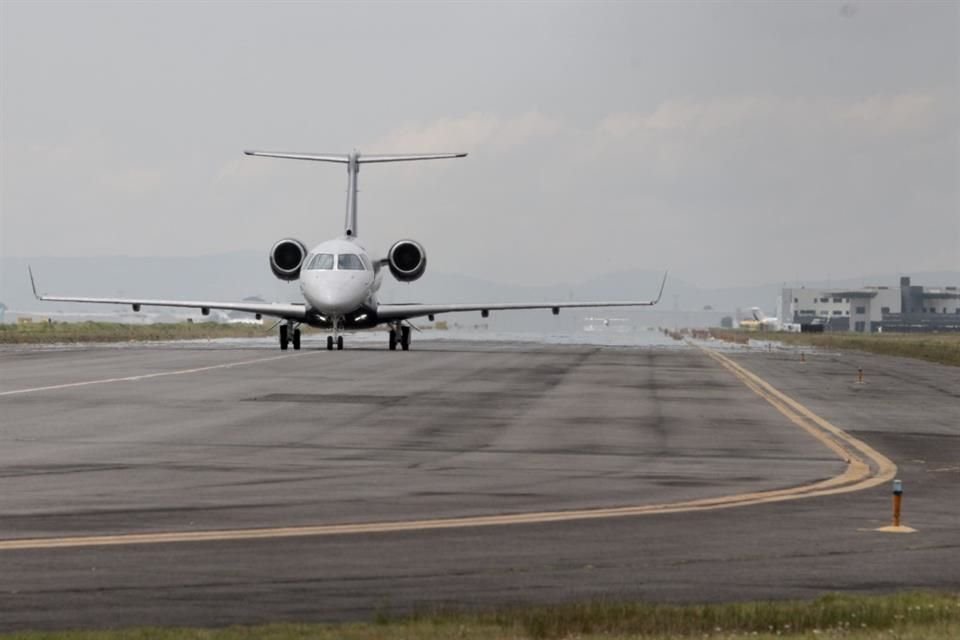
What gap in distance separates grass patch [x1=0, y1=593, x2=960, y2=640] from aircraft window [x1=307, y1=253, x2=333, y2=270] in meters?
52.9

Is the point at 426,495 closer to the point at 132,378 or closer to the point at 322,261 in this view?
the point at 132,378

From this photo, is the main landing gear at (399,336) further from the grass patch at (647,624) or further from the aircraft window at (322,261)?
the grass patch at (647,624)

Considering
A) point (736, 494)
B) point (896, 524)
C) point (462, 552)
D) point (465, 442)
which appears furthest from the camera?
point (465, 442)

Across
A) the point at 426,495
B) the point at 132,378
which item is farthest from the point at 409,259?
the point at 426,495

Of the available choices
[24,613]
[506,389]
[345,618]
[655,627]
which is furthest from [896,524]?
[506,389]

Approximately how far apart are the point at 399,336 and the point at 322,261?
6823 mm

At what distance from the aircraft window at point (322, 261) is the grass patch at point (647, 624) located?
52949 millimetres

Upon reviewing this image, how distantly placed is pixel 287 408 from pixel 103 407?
3.36 metres

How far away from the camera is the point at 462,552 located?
14016mm

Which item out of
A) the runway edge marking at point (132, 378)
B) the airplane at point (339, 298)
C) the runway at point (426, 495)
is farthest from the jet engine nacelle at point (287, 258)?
the runway at point (426, 495)

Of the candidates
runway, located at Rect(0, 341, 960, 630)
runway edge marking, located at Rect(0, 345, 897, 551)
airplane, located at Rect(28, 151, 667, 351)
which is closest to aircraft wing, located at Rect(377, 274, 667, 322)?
airplane, located at Rect(28, 151, 667, 351)

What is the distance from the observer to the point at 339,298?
2488 inches

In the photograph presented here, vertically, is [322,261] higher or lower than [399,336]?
higher

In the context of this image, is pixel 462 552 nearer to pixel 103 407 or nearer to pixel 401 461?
pixel 401 461
